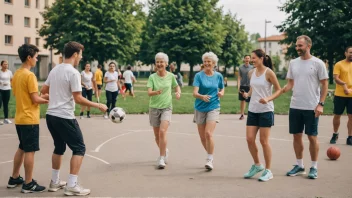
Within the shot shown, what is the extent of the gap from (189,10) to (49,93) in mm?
43634

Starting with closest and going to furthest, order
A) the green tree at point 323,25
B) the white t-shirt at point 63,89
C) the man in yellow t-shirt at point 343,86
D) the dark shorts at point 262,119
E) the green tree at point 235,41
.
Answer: the white t-shirt at point 63,89, the dark shorts at point 262,119, the man in yellow t-shirt at point 343,86, the green tree at point 323,25, the green tree at point 235,41

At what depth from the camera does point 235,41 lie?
248 ft

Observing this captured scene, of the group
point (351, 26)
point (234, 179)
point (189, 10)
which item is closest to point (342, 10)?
point (351, 26)

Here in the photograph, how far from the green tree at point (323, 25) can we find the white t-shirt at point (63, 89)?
38.4 m

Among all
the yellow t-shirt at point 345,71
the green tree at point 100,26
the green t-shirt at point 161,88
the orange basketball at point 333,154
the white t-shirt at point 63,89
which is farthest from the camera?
the green tree at point 100,26

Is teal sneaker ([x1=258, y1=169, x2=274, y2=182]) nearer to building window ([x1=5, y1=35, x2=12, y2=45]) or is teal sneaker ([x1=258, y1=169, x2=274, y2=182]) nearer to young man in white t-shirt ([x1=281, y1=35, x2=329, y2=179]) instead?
young man in white t-shirt ([x1=281, y1=35, x2=329, y2=179])

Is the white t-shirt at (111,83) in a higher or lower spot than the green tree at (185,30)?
lower

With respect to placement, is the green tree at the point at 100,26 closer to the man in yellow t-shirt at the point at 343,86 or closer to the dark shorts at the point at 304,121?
the man in yellow t-shirt at the point at 343,86

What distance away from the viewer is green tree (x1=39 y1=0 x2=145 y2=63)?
46.6 meters

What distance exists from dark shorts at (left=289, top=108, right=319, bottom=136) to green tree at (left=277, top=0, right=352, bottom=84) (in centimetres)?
3584

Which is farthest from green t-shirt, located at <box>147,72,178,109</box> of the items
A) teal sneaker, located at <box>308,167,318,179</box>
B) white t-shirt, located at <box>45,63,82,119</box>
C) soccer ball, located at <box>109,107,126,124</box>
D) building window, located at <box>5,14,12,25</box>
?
building window, located at <box>5,14,12,25</box>

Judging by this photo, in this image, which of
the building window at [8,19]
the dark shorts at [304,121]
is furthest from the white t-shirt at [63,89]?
the building window at [8,19]

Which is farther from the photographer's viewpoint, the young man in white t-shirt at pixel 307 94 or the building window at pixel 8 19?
the building window at pixel 8 19

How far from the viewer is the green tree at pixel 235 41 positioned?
72287 mm
